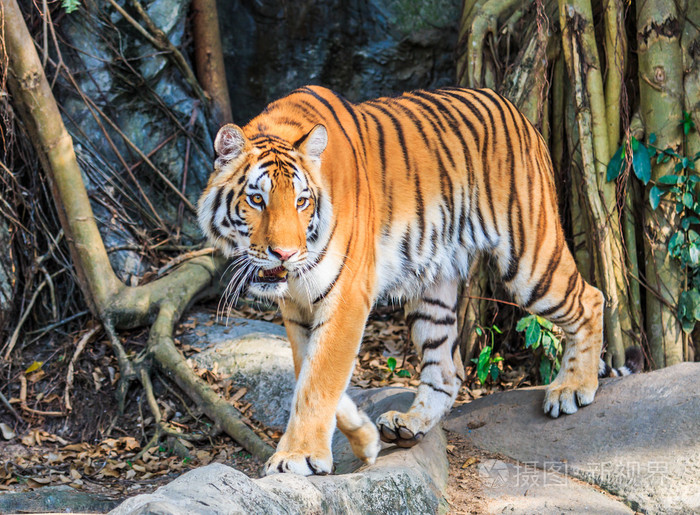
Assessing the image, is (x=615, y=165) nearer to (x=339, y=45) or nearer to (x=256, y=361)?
(x=256, y=361)

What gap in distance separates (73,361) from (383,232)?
2.36 meters

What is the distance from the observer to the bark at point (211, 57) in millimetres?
5895

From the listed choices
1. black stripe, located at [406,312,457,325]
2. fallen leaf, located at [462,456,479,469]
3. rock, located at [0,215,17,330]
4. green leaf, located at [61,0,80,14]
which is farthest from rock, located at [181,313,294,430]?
green leaf, located at [61,0,80,14]

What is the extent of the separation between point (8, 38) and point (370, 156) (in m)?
2.24

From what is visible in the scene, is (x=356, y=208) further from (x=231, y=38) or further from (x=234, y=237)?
(x=231, y=38)

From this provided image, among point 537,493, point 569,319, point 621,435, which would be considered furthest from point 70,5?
point 621,435

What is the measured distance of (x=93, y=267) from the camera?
463cm

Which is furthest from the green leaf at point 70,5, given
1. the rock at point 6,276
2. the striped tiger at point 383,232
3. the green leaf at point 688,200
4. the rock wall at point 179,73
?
the green leaf at point 688,200

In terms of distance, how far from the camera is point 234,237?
9.95 ft

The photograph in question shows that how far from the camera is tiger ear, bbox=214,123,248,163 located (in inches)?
115

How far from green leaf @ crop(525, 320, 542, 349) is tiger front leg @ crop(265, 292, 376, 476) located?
1.74 m

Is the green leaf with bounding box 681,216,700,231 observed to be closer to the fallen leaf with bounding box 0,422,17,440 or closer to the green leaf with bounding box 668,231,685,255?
the green leaf with bounding box 668,231,685,255

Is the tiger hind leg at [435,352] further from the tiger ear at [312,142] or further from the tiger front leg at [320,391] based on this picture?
the tiger ear at [312,142]

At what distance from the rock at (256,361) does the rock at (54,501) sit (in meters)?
1.21
